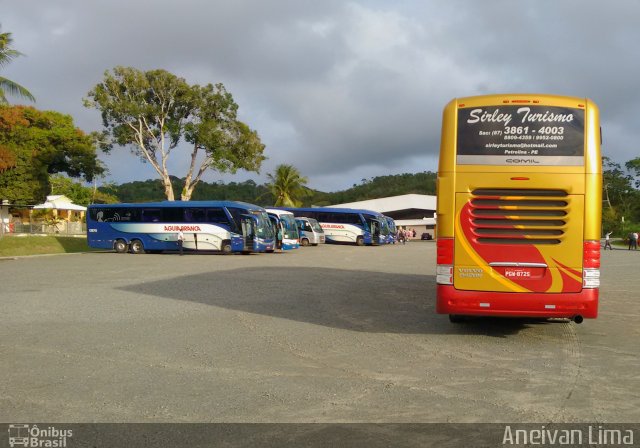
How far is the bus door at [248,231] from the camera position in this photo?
33.6 meters

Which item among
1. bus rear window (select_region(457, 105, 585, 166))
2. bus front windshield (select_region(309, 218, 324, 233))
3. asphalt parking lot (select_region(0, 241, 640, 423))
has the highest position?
bus rear window (select_region(457, 105, 585, 166))

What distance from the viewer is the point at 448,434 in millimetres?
4742

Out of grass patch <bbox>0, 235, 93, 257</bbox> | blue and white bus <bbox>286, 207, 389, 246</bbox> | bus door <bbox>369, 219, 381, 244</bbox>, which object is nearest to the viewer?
grass patch <bbox>0, 235, 93, 257</bbox>

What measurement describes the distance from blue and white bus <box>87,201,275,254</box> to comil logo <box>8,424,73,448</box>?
93.5ft

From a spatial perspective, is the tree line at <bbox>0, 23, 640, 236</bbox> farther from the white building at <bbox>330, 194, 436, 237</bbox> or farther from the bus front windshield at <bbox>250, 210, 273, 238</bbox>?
the white building at <bbox>330, 194, 436, 237</bbox>

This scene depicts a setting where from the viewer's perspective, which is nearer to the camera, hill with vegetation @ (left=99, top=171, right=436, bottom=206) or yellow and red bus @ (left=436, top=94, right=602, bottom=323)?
yellow and red bus @ (left=436, top=94, right=602, bottom=323)

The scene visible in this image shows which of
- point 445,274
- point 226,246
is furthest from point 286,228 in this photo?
point 445,274

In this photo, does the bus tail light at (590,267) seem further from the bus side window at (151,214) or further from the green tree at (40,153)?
the green tree at (40,153)

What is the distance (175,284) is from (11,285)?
4442 millimetres

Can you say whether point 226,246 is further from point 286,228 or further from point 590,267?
point 590,267

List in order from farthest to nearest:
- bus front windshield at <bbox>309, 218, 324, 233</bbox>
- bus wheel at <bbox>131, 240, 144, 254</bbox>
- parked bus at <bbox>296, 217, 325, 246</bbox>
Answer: bus front windshield at <bbox>309, 218, 324, 233</bbox> < parked bus at <bbox>296, 217, 325, 246</bbox> < bus wheel at <bbox>131, 240, 144, 254</bbox>

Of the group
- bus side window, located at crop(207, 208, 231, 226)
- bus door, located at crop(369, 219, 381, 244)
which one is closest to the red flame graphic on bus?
bus side window, located at crop(207, 208, 231, 226)

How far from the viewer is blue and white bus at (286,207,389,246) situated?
51125mm

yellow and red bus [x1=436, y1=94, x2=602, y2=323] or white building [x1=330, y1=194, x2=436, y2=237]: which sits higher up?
white building [x1=330, y1=194, x2=436, y2=237]
